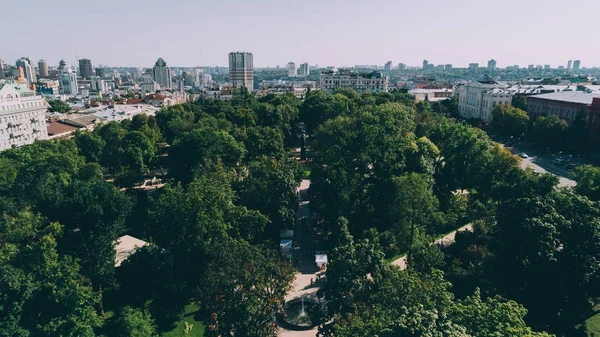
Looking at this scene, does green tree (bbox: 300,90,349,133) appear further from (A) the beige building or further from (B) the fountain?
(A) the beige building

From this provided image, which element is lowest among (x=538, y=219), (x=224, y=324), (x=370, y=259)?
(x=224, y=324)

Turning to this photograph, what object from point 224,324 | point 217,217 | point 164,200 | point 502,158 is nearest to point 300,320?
point 224,324

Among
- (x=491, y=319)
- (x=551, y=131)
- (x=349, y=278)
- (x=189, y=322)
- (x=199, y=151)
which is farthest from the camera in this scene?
(x=551, y=131)

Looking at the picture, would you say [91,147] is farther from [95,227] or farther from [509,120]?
[509,120]

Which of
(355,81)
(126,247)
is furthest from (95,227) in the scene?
(355,81)

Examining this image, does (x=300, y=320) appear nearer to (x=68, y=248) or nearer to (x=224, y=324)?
(x=224, y=324)

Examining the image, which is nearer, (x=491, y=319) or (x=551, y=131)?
(x=491, y=319)

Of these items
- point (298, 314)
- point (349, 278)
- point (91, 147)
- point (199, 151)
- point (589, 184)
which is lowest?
Result: point (298, 314)
